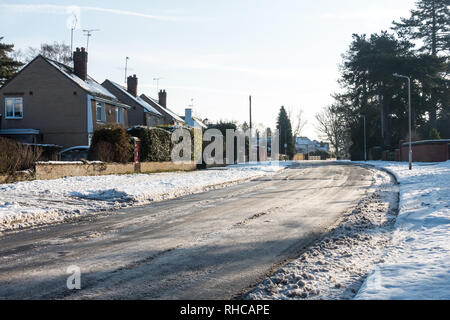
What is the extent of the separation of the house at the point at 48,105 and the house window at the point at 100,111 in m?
1.38

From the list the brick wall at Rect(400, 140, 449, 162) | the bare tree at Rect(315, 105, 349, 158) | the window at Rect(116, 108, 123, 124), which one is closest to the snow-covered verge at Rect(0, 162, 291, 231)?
the window at Rect(116, 108, 123, 124)

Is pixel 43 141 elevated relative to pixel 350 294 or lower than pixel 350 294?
elevated

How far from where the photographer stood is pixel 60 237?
25.8 feet

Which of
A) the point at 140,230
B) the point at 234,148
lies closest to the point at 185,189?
the point at 140,230

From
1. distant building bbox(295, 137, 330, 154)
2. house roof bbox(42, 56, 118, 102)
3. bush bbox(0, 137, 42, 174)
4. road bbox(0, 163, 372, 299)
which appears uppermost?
house roof bbox(42, 56, 118, 102)

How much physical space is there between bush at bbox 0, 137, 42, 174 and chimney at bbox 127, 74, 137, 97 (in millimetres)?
34447

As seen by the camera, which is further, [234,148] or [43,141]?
[234,148]

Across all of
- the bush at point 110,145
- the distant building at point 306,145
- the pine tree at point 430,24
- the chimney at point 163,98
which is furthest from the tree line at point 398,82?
the distant building at point 306,145

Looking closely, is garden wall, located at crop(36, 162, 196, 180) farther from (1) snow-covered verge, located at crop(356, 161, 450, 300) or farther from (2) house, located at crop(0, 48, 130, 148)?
(1) snow-covered verge, located at crop(356, 161, 450, 300)

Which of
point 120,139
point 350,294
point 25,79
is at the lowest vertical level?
point 350,294

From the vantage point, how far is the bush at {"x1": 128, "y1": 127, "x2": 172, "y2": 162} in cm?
2905

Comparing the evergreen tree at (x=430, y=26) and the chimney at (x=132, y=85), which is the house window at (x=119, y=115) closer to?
the chimney at (x=132, y=85)

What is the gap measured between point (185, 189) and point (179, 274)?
12789mm
